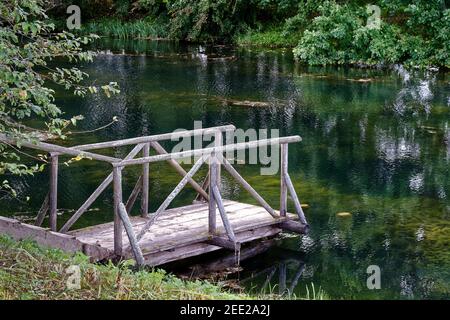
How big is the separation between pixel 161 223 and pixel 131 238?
1.82 meters

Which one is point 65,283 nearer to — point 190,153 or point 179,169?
point 190,153

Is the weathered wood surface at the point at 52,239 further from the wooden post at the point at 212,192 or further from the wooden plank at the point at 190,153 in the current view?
the wooden post at the point at 212,192

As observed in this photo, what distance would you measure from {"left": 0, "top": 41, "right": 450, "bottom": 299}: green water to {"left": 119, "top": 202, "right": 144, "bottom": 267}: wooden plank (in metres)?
1.79

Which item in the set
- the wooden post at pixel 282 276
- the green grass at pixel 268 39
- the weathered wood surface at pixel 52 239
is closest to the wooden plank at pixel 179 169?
the wooden post at pixel 282 276

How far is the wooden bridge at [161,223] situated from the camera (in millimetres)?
11062

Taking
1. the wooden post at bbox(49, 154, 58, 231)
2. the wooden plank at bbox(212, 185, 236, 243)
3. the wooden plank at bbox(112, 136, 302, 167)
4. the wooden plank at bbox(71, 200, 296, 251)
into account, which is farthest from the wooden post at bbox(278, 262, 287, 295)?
the wooden post at bbox(49, 154, 58, 231)

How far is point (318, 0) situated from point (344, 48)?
3274mm

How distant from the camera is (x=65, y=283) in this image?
7887 millimetres

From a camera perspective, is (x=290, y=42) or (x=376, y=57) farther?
(x=290, y=42)

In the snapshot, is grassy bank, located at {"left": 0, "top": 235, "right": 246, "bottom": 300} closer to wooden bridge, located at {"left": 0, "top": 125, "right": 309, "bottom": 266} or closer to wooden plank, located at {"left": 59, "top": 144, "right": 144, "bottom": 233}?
wooden bridge, located at {"left": 0, "top": 125, "right": 309, "bottom": 266}

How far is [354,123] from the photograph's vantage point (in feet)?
78.6

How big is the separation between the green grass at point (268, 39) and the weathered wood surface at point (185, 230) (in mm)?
27217
